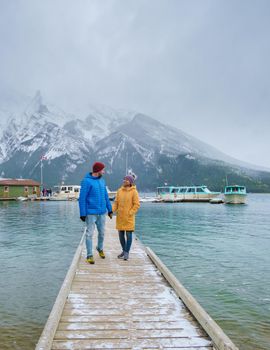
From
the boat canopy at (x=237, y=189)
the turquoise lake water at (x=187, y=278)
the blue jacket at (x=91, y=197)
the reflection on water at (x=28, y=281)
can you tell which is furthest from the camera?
the boat canopy at (x=237, y=189)

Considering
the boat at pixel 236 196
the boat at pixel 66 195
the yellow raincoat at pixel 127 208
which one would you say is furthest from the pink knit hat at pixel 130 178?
the boat at pixel 66 195

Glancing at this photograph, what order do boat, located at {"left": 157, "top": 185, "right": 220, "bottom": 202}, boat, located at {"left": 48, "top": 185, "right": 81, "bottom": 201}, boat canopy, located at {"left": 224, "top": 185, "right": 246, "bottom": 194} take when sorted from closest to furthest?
boat canopy, located at {"left": 224, "top": 185, "right": 246, "bottom": 194}
boat, located at {"left": 157, "top": 185, "right": 220, "bottom": 202}
boat, located at {"left": 48, "top": 185, "right": 81, "bottom": 201}

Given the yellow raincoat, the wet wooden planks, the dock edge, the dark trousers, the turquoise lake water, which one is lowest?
the turquoise lake water

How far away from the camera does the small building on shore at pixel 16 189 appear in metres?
87.2

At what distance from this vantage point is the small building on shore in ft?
286

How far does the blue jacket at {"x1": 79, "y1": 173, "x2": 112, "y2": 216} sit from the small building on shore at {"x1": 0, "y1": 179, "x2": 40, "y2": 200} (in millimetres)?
82652

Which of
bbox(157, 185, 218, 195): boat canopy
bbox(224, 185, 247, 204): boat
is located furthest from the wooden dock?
bbox(157, 185, 218, 195): boat canopy

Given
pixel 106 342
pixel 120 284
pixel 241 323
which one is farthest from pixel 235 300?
pixel 106 342

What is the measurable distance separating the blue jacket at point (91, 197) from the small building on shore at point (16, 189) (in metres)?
82.7

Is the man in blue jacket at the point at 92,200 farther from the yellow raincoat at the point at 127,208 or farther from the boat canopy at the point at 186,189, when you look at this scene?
the boat canopy at the point at 186,189

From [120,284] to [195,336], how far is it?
3273mm

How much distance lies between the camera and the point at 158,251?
775 inches

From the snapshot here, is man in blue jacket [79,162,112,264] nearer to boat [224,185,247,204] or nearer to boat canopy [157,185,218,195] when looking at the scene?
boat [224,185,247,204]

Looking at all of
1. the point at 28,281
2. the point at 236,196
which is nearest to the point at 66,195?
the point at 236,196
